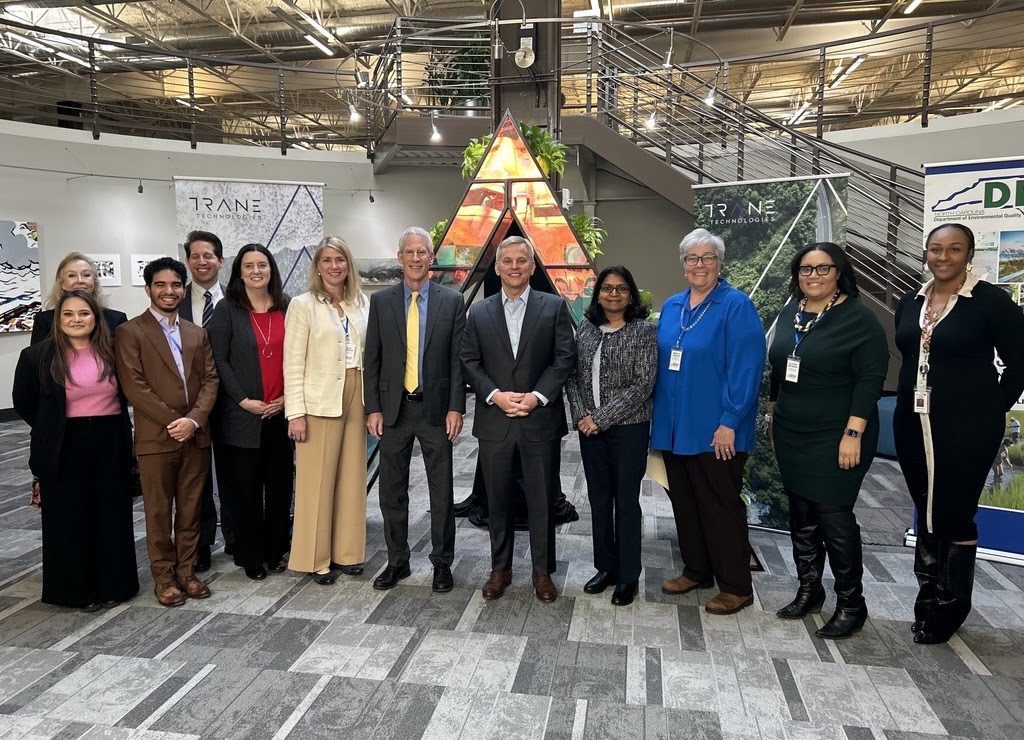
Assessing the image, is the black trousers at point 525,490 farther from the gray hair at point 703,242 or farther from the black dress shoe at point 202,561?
the black dress shoe at point 202,561

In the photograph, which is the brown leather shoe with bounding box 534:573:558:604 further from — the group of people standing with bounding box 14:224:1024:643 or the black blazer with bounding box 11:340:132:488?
the black blazer with bounding box 11:340:132:488

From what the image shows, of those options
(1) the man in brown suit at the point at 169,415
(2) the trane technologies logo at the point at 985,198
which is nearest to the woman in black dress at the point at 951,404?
(2) the trane technologies logo at the point at 985,198

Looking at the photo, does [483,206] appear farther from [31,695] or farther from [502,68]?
[31,695]

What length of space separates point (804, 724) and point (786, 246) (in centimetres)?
269

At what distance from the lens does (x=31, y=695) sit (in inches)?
95.2

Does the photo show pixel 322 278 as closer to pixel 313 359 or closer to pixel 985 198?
pixel 313 359

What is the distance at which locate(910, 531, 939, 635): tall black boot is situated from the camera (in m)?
Result: 2.82

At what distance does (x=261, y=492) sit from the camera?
3.45m

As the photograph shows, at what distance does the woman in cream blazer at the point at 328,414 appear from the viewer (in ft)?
10.7

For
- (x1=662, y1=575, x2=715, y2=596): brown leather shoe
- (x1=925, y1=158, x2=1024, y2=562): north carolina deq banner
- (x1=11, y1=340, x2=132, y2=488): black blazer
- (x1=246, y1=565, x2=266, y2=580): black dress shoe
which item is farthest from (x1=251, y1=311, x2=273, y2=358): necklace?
(x1=925, y1=158, x2=1024, y2=562): north carolina deq banner

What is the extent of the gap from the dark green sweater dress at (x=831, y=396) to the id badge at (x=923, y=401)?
0.16 metres

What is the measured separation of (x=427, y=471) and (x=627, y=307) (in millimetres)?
1260

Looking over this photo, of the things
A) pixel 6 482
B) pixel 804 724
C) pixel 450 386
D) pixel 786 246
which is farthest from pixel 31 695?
pixel 786 246

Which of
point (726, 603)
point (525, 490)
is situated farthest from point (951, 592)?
point (525, 490)
